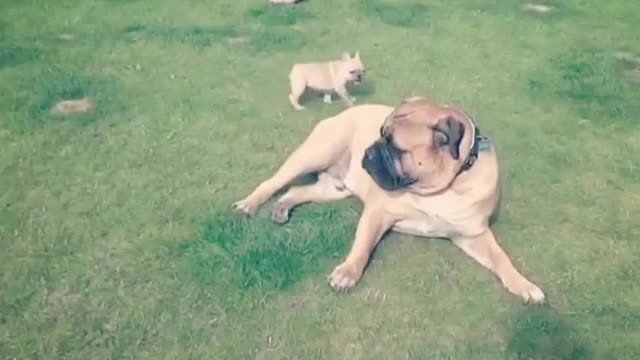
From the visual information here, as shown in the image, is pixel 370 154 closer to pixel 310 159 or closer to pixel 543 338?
pixel 310 159

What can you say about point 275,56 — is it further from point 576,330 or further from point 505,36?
point 576,330

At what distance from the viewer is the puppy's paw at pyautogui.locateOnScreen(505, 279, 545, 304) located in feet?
7.79

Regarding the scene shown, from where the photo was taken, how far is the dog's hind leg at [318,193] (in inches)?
108

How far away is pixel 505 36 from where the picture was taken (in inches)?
159

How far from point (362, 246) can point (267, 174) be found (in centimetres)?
55

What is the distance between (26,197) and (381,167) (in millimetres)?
1056

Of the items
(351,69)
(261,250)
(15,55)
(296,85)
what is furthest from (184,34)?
(261,250)

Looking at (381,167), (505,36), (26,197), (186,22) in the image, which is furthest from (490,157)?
(186,22)

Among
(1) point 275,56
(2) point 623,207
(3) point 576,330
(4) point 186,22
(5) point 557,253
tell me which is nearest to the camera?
(3) point 576,330

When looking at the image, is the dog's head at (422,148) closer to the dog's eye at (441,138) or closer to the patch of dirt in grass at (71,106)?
the dog's eye at (441,138)

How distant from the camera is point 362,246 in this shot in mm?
2475

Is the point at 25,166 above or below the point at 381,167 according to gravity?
below

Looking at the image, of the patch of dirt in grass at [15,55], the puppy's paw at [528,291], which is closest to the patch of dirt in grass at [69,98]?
the patch of dirt in grass at [15,55]

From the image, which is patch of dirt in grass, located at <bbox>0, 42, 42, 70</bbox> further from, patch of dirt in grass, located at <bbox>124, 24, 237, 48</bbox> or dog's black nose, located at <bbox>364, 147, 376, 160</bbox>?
dog's black nose, located at <bbox>364, 147, 376, 160</bbox>
